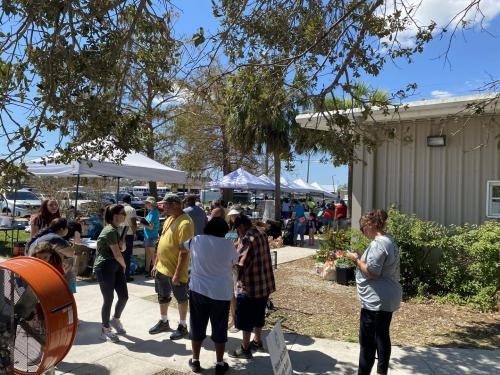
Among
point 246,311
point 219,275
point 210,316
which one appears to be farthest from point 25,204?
point 219,275

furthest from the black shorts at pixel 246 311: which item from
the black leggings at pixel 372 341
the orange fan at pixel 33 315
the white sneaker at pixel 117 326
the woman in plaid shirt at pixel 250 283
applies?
the orange fan at pixel 33 315

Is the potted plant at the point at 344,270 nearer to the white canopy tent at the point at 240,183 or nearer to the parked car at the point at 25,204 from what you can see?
the white canopy tent at the point at 240,183

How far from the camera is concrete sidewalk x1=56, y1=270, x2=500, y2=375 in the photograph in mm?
4992

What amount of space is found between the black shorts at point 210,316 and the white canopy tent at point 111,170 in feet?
18.2

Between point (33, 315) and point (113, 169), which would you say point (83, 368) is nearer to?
point (33, 315)

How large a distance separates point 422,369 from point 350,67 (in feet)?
11.9

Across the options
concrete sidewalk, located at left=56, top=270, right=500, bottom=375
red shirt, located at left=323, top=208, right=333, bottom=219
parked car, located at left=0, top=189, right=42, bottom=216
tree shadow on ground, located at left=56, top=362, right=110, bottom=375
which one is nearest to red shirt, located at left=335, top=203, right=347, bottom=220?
red shirt, located at left=323, top=208, right=333, bottom=219

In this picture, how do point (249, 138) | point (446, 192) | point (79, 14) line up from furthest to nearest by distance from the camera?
point (249, 138), point (446, 192), point (79, 14)

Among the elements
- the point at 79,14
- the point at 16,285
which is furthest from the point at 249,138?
the point at 16,285

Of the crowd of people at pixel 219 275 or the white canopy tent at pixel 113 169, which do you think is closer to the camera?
the crowd of people at pixel 219 275

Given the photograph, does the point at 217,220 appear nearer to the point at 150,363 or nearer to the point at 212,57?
the point at 150,363

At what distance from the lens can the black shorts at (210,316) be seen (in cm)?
476

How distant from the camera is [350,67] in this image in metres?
5.93

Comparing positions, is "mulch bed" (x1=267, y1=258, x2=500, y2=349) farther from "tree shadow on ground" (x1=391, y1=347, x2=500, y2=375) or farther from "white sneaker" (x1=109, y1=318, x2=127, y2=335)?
"white sneaker" (x1=109, y1=318, x2=127, y2=335)
